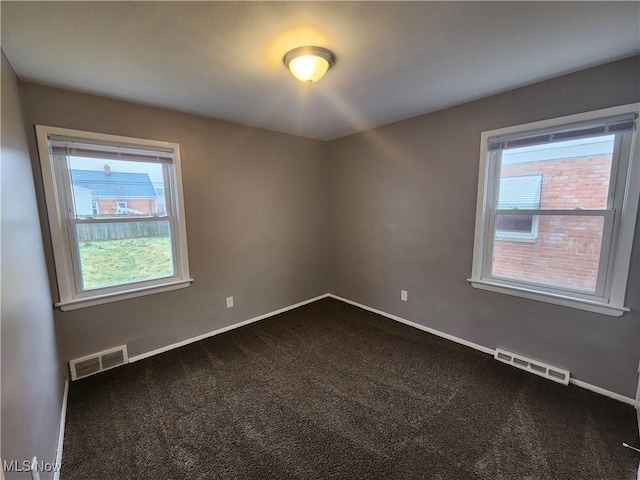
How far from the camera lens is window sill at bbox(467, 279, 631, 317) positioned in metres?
1.89

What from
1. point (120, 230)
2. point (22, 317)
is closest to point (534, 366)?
point (22, 317)

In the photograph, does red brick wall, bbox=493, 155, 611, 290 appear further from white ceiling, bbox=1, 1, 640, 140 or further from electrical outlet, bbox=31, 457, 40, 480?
electrical outlet, bbox=31, 457, 40, 480

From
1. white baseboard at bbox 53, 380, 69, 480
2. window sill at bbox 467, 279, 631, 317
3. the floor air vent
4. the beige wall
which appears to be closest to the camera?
white baseboard at bbox 53, 380, 69, 480

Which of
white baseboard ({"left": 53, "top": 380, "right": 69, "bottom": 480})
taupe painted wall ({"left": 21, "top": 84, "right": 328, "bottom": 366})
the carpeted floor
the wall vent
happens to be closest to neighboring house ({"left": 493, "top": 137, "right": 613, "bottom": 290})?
the carpeted floor

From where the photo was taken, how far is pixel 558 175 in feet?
6.86

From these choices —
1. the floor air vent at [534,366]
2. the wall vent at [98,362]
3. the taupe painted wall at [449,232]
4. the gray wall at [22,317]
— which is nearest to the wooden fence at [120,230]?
the gray wall at [22,317]

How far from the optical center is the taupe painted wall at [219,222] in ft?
7.13

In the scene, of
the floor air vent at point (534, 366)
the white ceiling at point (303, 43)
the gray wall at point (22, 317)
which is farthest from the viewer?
the floor air vent at point (534, 366)

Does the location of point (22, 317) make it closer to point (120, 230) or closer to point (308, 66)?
point (120, 230)

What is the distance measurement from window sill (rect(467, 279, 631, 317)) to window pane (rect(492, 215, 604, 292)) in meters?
0.10

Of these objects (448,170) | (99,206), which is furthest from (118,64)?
(448,170)

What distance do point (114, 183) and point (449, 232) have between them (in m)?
3.17

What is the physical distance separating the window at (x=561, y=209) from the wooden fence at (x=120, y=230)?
10.0 ft

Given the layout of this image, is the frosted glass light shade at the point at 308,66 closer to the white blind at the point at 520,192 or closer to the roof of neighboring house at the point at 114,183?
the roof of neighboring house at the point at 114,183
